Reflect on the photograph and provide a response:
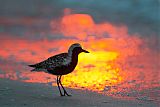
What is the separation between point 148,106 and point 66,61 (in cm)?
185

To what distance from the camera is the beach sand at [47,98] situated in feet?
23.3

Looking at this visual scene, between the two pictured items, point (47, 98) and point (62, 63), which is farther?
point (62, 63)

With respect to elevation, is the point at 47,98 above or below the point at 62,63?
below

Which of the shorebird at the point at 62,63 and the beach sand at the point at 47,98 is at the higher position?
the shorebird at the point at 62,63

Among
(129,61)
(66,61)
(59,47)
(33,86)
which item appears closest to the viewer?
(66,61)

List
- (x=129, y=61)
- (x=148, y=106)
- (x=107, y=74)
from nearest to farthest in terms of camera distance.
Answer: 1. (x=148, y=106)
2. (x=107, y=74)
3. (x=129, y=61)

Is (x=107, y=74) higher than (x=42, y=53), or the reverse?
(x=42, y=53)

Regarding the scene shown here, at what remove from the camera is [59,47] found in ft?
43.1

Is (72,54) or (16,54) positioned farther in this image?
(16,54)

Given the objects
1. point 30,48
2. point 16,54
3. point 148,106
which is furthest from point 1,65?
point 148,106

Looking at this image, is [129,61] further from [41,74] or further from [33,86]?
[33,86]

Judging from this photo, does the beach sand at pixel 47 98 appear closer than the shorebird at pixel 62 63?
Yes

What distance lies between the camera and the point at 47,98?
7.66 metres

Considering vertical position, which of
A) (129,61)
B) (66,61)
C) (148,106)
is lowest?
(148,106)
